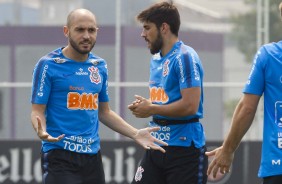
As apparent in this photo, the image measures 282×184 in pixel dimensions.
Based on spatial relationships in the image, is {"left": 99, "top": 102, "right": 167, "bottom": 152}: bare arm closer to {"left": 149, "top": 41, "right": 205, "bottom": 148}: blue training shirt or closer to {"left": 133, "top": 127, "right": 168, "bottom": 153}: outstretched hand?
{"left": 133, "top": 127, "right": 168, "bottom": 153}: outstretched hand

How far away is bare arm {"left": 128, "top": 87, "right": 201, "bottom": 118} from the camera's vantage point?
7746 millimetres

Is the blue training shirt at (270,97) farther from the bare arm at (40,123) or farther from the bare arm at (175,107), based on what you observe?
the bare arm at (40,123)

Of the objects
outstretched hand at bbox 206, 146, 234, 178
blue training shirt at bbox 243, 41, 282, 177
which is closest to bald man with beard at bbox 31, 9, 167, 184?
outstretched hand at bbox 206, 146, 234, 178

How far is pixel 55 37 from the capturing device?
1856 centimetres

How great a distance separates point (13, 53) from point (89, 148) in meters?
11.0

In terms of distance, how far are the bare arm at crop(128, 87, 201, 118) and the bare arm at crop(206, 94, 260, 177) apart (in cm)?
112

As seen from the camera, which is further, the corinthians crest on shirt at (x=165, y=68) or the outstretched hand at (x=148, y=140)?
the corinthians crest on shirt at (x=165, y=68)

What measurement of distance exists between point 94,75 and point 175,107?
77cm

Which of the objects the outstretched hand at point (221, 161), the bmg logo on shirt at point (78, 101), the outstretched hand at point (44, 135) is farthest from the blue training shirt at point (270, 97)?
the bmg logo on shirt at point (78, 101)

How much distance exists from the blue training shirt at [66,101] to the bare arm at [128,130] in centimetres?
34

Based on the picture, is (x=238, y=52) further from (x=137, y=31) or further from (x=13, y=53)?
(x=13, y=53)

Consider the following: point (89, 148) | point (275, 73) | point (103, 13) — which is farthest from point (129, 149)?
point (275, 73)

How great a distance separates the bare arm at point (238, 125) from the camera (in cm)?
652

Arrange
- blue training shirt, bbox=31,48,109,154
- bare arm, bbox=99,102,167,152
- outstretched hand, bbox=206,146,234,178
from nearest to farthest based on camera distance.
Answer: outstretched hand, bbox=206,146,234,178
bare arm, bbox=99,102,167,152
blue training shirt, bbox=31,48,109,154
